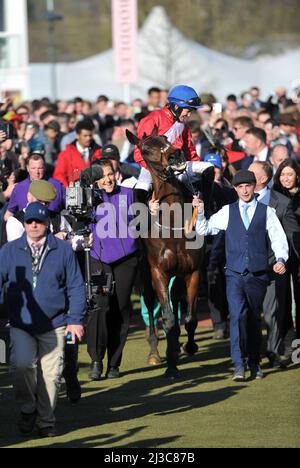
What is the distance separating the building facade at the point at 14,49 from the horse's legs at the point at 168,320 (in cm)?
2785

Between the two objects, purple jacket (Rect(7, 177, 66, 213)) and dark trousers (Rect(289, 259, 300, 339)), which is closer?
purple jacket (Rect(7, 177, 66, 213))

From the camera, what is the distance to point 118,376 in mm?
11945

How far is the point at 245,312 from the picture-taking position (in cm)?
1171

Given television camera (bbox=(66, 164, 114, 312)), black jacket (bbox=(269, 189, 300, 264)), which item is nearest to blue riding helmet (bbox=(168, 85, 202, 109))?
black jacket (bbox=(269, 189, 300, 264))

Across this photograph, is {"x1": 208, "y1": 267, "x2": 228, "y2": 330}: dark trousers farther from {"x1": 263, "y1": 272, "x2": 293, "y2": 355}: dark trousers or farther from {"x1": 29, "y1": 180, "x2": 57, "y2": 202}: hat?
{"x1": 29, "y1": 180, "x2": 57, "y2": 202}: hat

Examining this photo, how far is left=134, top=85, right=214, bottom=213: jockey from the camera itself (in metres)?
12.2

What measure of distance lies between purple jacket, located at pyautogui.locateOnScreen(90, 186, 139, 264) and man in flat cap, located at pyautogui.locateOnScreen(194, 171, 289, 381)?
0.67m

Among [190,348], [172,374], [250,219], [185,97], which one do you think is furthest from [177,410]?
[185,97]

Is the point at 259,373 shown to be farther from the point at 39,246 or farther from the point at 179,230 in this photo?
the point at 39,246

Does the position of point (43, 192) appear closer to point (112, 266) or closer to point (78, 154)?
point (112, 266)

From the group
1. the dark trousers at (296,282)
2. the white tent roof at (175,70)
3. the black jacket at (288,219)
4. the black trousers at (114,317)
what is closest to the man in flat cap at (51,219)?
the black trousers at (114,317)

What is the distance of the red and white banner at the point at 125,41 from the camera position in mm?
26219

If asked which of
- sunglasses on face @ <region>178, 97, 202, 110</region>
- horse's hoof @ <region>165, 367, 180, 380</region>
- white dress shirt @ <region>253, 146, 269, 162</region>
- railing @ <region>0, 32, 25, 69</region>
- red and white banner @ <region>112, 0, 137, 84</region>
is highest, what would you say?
railing @ <region>0, 32, 25, 69</region>

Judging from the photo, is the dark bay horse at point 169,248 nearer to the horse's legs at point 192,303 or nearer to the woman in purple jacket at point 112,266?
the horse's legs at point 192,303
